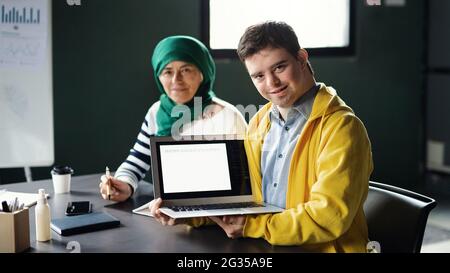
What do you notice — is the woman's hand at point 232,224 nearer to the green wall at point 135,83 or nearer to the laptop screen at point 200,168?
the laptop screen at point 200,168

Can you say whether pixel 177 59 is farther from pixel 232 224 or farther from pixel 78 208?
pixel 232 224

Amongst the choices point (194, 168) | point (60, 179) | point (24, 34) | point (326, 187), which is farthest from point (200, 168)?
point (24, 34)

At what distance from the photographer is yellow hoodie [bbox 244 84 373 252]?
1157 millimetres

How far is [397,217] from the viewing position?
1374 millimetres

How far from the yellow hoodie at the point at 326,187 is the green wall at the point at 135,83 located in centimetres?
123

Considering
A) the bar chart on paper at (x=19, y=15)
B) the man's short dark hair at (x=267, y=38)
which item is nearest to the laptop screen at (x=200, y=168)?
the man's short dark hair at (x=267, y=38)

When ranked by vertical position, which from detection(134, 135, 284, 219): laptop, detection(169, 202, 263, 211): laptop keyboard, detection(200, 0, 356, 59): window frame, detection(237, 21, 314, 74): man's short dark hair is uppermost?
detection(200, 0, 356, 59): window frame

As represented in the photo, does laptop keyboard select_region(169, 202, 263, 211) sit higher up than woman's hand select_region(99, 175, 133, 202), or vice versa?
laptop keyboard select_region(169, 202, 263, 211)

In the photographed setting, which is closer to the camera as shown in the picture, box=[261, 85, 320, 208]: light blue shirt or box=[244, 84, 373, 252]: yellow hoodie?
box=[244, 84, 373, 252]: yellow hoodie

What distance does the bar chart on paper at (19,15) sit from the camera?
2129 millimetres

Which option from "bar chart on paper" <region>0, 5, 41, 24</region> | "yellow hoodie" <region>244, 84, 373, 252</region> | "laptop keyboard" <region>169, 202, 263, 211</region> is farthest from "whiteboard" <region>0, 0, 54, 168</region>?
"yellow hoodie" <region>244, 84, 373, 252</region>

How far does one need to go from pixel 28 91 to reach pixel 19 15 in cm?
36

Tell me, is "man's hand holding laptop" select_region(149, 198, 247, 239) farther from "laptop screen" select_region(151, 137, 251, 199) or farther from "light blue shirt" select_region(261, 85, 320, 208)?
"light blue shirt" select_region(261, 85, 320, 208)

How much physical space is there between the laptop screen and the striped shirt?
52 cm
